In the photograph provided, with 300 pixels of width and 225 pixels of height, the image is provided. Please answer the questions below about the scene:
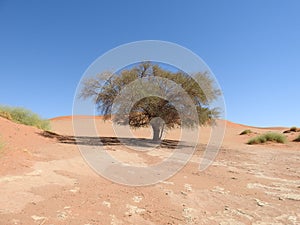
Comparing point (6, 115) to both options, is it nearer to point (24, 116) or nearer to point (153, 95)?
point (24, 116)

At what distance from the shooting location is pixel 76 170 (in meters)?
6.44

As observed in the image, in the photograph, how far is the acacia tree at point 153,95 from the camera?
47.6ft

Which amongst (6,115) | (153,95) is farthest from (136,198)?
(6,115)

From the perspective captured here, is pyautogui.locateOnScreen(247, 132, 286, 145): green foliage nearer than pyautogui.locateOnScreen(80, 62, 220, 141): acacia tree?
No

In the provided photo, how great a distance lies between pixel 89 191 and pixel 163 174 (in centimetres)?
252

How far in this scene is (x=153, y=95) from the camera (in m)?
14.3

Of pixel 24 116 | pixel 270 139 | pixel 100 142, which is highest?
pixel 270 139

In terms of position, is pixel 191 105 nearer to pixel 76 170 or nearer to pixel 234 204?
pixel 76 170

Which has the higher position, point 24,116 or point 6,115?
point 24,116

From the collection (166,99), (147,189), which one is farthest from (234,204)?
(166,99)

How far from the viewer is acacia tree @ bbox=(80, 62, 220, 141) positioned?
47.6 feet

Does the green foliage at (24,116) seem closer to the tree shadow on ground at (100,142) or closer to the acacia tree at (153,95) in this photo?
the tree shadow on ground at (100,142)

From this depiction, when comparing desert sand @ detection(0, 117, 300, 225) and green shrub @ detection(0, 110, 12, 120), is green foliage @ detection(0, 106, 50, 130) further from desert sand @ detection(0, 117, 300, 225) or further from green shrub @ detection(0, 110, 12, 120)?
desert sand @ detection(0, 117, 300, 225)

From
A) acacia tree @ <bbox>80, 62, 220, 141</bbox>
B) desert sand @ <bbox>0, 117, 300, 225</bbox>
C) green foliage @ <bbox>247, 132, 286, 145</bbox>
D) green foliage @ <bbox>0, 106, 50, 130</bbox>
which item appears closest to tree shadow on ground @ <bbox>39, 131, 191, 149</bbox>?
acacia tree @ <bbox>80, 62, 220, 141</bbox>
